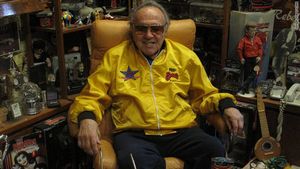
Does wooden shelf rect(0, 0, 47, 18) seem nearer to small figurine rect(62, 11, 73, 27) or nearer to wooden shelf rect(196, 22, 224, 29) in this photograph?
small figurine rect(62, 11, 73, 27)

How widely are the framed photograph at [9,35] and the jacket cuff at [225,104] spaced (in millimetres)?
1291

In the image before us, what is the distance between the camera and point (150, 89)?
6.70 feet

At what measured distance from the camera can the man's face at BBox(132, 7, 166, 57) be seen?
6.63ft

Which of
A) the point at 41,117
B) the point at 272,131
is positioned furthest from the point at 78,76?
the point at 272,131

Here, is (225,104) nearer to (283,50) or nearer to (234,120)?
(234,120)

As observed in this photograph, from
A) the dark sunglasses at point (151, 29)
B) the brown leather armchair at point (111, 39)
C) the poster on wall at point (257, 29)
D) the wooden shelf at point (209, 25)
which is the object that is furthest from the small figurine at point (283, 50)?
the dark sunglasses at point (151, 29)

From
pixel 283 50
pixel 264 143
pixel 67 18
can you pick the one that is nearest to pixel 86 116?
pixel 67 18

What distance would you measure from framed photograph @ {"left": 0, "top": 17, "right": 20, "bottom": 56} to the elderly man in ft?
2.07

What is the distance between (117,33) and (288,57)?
3.62ft

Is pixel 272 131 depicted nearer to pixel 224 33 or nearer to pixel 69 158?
pixel 224 33

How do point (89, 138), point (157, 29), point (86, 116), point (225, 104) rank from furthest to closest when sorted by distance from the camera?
point (157, 29) < point (225, 104) < point (86, 116) < point (89, 138)

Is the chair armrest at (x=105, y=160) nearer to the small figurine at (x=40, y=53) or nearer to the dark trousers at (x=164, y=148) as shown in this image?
the dark trousers at (x=164, y=148)

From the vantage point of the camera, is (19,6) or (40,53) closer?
(19,6)

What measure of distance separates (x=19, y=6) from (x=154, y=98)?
865mm
